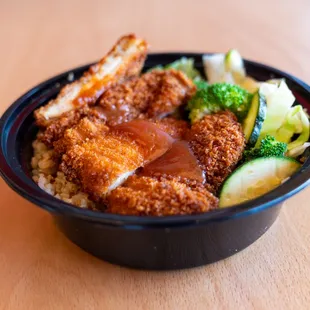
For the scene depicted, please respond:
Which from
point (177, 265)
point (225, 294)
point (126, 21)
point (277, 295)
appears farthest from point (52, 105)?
point (126, 21)

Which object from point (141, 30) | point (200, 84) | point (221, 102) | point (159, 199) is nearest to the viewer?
point (159, 199)

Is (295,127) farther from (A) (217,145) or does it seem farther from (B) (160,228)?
(B) (160,228)

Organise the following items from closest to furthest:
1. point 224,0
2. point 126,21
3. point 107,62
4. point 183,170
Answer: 1. point 183,170
2. point 107,62
3. point 126,21
4. point 224,0

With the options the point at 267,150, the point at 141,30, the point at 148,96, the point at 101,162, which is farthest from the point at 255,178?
the point at 141,30

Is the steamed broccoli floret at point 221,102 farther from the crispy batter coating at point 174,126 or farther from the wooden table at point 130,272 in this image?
the wooden table at point 130,272

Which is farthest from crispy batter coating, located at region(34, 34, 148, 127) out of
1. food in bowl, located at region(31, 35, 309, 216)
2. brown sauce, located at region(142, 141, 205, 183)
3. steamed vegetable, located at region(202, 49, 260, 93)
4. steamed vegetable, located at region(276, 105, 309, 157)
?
steamed vegetable, located at region(276, 105, 309, 157)

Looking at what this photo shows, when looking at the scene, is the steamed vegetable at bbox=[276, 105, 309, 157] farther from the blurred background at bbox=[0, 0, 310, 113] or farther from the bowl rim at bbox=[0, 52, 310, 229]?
the blurred background at bbox=[0, 0, 310, 113]

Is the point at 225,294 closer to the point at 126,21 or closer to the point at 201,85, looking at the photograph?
the point at 201,85
